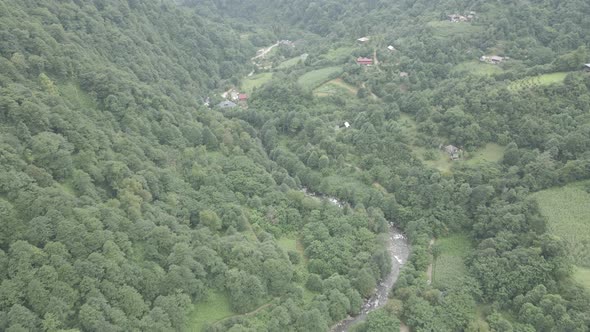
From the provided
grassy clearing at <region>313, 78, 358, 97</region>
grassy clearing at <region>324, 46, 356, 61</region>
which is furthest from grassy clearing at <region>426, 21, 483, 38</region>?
grassy clearing at <region>313, 78, 358, 97</region>

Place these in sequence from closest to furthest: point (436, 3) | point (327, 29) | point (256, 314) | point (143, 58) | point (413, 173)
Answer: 1. point (256, 314)
2. point (413, 173)
3. point (143, 58)
4. point (436, 3)
5. point (327, 29)

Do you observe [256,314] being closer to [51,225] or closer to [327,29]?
[51,225]

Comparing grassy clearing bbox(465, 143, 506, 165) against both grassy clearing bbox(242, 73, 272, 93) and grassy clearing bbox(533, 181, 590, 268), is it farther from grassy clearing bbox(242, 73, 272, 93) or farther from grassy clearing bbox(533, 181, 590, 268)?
grassy clearing bbox(242, 73, 272, 93)

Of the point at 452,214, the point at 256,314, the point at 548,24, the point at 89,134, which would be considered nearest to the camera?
the point at 256,314

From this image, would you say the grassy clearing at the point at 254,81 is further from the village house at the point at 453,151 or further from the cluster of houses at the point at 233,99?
the village house at the point at 453,151

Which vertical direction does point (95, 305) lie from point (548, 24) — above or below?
above

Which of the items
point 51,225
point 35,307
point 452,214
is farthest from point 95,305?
point 452,214

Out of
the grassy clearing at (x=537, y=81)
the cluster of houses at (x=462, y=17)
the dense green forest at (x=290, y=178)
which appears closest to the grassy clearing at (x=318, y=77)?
the dense green forest at (x=290, y=178)
